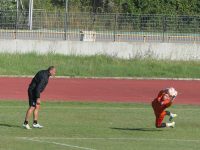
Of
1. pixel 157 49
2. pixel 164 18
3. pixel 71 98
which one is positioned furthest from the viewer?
pixel 164 18

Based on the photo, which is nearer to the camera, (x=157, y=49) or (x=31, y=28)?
(x=157, y=49)

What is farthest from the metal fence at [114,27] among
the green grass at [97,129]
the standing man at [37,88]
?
the standing man at [37,88]

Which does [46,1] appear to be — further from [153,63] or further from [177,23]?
[153,63]

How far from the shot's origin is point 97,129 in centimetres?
2216

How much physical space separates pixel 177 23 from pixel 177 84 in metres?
11.4

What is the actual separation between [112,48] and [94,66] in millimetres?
3961

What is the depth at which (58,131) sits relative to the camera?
21.5 m

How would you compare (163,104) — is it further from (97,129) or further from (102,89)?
(102,89)

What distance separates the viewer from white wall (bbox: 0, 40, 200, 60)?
43844 millimetres

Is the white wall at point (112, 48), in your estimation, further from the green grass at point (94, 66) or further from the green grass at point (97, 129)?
the green grass at point (97, 129)

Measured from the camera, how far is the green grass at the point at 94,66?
39.5m

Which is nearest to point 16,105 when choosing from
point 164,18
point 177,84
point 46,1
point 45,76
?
point 45,76

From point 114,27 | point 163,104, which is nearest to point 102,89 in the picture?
point 114,27

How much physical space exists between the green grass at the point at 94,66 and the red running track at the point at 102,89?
1277 mm
